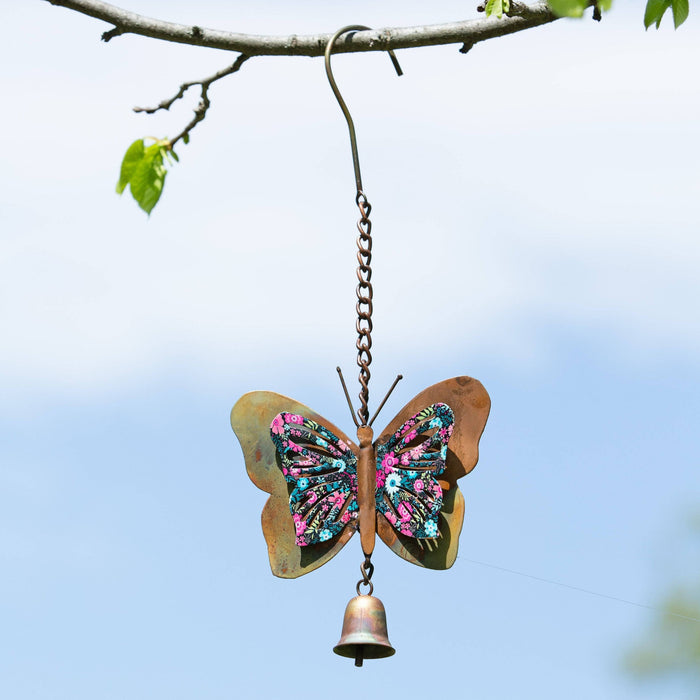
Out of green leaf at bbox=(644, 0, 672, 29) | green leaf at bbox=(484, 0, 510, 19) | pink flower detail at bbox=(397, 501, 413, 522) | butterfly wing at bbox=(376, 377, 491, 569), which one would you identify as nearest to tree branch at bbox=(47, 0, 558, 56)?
green leaf at bbox=(484, 0, 510, 19)

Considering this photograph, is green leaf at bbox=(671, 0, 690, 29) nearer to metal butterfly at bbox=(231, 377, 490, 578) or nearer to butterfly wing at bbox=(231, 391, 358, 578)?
metal butterfly at bbox=(231, 377, 490, 578)

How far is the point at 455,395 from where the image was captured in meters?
2.07

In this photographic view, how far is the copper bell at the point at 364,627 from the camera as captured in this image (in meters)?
2.07

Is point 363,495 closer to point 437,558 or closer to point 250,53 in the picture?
point 437,558

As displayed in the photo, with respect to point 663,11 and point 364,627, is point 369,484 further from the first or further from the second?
point 663,11

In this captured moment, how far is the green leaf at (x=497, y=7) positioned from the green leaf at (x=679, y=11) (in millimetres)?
312

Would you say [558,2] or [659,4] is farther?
[659,4]

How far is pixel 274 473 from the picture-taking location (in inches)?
85.4

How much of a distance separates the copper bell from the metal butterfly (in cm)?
10

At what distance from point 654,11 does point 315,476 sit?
975 millimetres

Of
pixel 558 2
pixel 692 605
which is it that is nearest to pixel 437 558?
pixel 558 2

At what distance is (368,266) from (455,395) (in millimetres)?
318

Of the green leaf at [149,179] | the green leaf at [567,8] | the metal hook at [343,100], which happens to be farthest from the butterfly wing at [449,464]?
the green leaf at [567,8]

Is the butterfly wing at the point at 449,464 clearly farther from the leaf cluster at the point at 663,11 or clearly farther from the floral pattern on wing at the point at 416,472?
the leaf cluster at the point at 663,11
